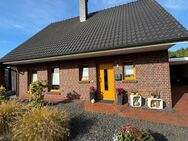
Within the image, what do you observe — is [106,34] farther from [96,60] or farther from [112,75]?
[112,75]

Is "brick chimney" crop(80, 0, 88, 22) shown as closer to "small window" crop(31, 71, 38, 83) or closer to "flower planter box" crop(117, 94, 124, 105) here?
"small window" crop(31, 71, 38, 83)

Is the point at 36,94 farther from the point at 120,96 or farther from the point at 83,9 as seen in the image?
the point at 83,9

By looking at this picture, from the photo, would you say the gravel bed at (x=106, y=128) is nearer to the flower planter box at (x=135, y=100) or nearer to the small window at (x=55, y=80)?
the flower planter box at (x=135, y=100)

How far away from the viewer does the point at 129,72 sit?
1043 cm

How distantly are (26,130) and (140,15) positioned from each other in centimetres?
1006

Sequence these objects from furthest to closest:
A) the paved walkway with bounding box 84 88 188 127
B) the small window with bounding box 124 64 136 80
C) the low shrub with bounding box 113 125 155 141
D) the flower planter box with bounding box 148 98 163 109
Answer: the small window with bounding box 124 64 136 80, the flower planter box with bounding box 148 98 163 109, the paved walkway with bounding box 84 88 188 127, the low shrub with bounding box 113 125 155 141

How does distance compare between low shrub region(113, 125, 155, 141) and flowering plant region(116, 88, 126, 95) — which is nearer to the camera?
low shrub region(113, 125, 155, 141)

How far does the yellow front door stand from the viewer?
11.2 metres

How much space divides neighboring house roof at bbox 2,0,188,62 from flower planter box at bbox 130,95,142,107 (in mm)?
2807

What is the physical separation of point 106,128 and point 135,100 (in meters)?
3.87

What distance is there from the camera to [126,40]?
945cm

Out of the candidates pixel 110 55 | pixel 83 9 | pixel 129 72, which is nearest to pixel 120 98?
pixel 129 72

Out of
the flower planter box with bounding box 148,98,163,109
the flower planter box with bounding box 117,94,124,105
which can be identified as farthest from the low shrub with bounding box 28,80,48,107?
the flower planter box with bounding box 148,98,163,109

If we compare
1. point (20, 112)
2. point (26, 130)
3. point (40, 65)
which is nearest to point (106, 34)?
point (40, 65)
